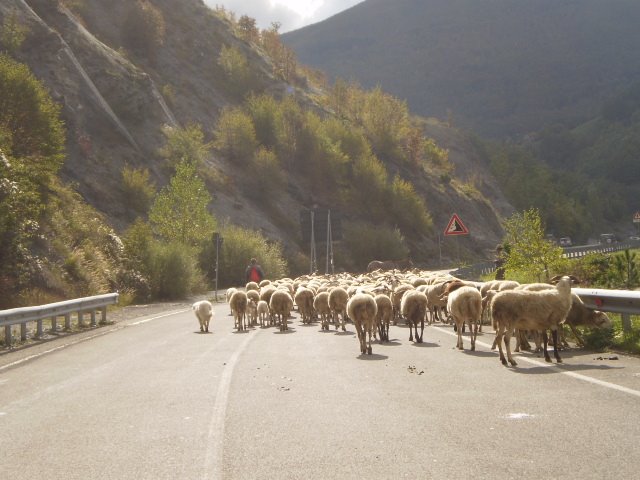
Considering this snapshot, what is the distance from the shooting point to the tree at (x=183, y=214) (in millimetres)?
44906

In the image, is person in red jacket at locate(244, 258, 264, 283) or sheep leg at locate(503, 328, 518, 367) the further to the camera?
person in red jacket at locate(244, 258, 264, 283)

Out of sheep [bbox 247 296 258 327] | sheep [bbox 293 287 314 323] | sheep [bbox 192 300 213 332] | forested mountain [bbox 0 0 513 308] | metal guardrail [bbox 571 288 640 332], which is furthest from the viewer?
forested mountain [bbox 0 0 513 308]

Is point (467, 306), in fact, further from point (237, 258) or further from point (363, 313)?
point (237, 258)

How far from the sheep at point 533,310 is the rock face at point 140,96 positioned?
40.8 m

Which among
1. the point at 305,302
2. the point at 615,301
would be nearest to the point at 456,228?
the point at 305,302

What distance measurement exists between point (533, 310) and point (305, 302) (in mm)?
10496

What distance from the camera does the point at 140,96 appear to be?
64.5 m

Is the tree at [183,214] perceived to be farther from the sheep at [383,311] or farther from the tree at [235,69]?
the tree at [235,69]

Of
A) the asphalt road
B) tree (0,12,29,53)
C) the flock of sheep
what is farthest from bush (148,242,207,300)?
the asphalt road

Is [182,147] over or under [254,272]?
over

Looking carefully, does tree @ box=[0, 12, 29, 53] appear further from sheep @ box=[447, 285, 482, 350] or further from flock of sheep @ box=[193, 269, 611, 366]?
sheep @ box=[447, 285, 482, 350]

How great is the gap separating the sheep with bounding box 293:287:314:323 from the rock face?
30.4m

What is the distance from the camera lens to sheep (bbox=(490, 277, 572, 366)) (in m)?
10.8

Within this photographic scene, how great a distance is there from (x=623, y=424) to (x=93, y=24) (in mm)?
81994
